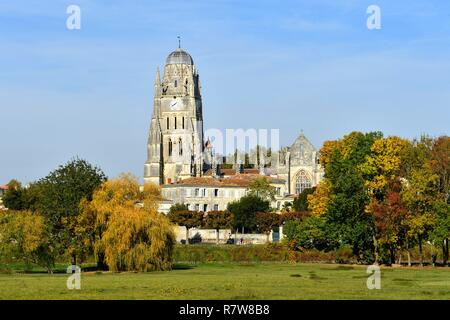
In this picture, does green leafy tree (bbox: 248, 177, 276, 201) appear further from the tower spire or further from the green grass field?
the green grass field

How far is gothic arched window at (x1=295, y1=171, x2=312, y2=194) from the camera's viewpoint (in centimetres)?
16475

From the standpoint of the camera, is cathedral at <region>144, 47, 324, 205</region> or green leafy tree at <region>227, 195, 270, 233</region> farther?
cathedral at <region>144, 47, 324, 205</region>

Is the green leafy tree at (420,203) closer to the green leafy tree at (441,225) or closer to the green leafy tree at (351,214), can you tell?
the green leafy tree at (441,225)

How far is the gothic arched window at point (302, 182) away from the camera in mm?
164750

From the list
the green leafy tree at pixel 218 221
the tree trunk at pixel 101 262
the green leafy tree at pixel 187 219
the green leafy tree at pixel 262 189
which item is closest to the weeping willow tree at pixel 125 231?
the tree trunk at pixel 101 262

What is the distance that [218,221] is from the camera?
131375 mm

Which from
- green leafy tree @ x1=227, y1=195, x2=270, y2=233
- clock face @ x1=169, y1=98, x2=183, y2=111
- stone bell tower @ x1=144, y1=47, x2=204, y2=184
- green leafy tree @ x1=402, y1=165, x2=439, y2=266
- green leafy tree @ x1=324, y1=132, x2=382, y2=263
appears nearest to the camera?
green leafy tree @ x1=402, y1=165, x2=439, y2=266

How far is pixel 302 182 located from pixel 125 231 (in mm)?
92978

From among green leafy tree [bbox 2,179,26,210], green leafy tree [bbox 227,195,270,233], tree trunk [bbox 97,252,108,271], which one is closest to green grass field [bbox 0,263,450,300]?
tree trunk [bbox 97,252,108,271]

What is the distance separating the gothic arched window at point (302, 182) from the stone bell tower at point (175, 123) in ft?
53.9

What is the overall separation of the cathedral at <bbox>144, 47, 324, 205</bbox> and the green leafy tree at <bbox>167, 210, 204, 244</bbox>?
76.3 feet

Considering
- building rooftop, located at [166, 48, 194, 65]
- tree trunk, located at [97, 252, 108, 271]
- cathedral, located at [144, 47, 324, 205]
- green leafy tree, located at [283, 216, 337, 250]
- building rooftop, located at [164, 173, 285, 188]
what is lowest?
tree trunk, located at [97, 252, 108, 271]
